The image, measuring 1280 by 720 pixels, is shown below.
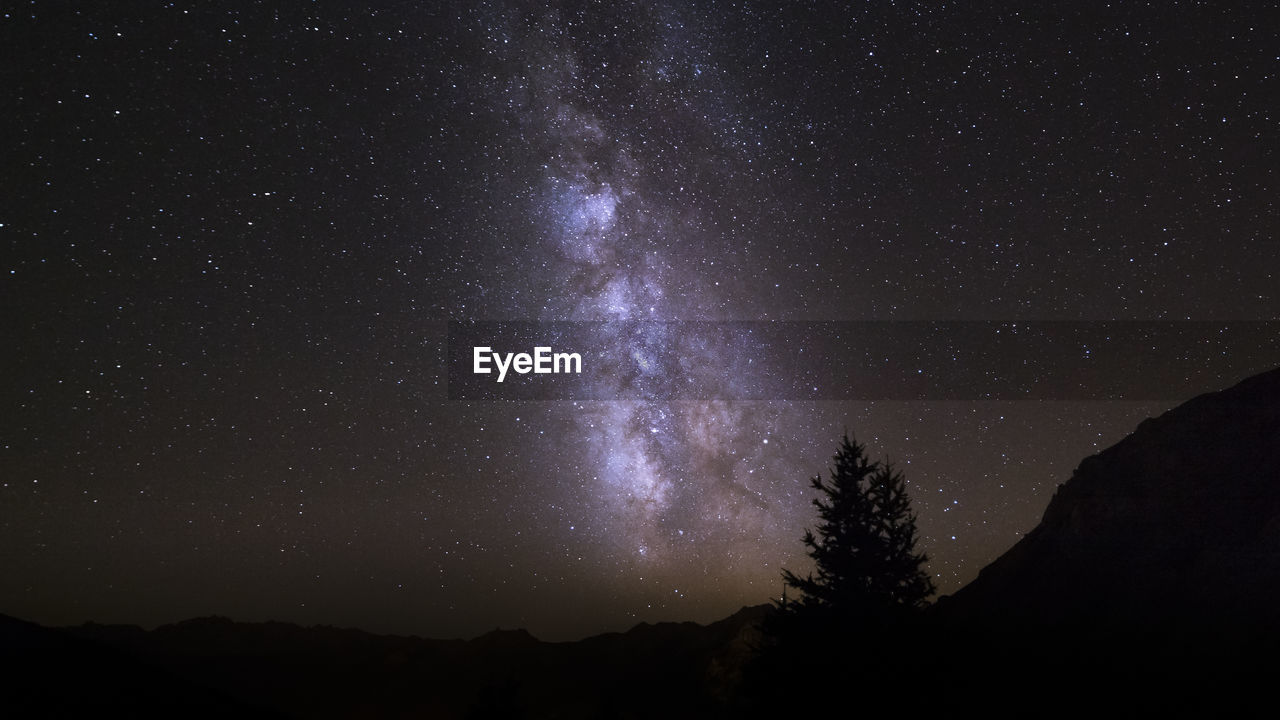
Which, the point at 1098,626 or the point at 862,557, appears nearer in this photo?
the point at 862,557

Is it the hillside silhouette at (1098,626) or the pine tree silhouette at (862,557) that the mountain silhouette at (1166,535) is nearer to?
the hillside silhouette at (1098,626)

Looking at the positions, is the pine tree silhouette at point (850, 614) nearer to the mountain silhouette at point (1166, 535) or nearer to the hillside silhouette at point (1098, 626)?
the hillside silhouette at point (1098, 626)

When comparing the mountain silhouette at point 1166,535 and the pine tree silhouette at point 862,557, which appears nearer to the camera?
the pine tree silhouette at point 862,557

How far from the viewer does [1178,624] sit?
42.2m

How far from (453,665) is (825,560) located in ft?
451

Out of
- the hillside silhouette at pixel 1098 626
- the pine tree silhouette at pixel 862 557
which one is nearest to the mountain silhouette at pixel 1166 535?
the hillside silhouette at pixel 1098 626

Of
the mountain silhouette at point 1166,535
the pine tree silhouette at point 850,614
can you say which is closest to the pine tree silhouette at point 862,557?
the pine tree silhouette at point 850,614

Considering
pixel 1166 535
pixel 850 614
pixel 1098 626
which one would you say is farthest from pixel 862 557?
pixel 1166 535

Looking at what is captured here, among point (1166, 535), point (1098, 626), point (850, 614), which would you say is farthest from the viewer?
point (1166, 535)

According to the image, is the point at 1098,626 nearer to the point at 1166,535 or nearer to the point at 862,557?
the point at 1166,535

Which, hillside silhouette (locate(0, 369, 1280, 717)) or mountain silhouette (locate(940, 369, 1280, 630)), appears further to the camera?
mountain silhouette (locate(940, 369, 1280, 630))

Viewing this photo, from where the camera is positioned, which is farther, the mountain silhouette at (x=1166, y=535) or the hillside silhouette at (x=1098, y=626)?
the mountain silhouette at (x=1166, y=535)

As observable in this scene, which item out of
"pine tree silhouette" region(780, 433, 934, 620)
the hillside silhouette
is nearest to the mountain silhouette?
the hillside silhouette

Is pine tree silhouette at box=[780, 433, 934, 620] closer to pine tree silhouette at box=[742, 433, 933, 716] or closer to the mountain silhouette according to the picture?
pine tree silhouette at box=[742, 433, 933, 716]
